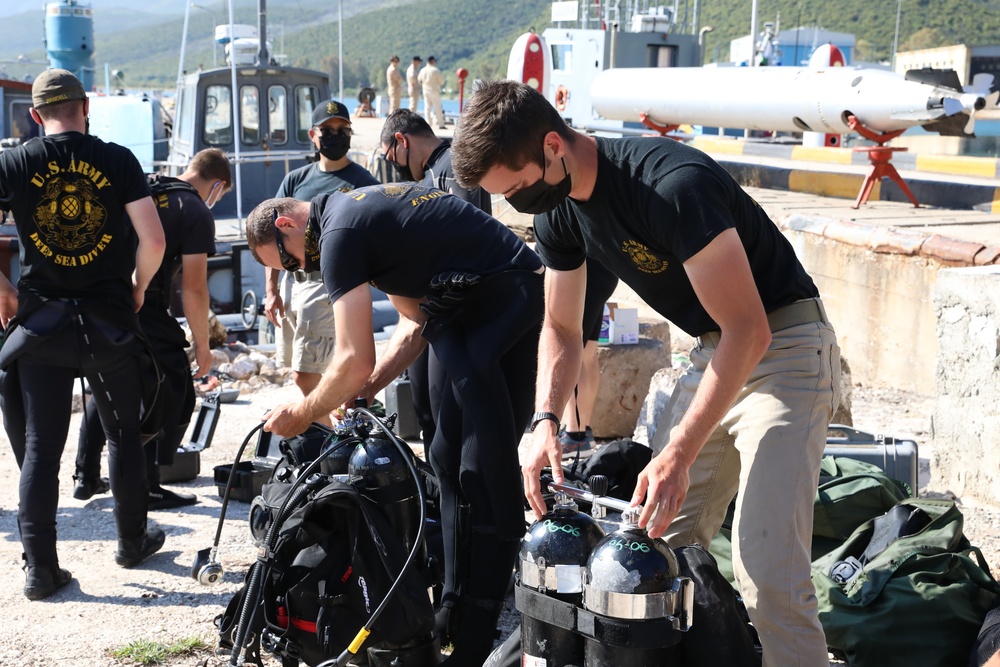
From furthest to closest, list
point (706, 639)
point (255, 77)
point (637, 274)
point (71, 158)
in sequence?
point (255, 77)
point (71, 158)
point (637, 274)
point (706, 639)

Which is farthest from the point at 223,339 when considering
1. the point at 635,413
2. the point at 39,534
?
the point at 39,534

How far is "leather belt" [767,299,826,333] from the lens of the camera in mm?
2791

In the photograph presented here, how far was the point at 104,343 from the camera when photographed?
13.9 ft

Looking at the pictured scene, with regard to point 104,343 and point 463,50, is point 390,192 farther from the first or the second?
point 463,50

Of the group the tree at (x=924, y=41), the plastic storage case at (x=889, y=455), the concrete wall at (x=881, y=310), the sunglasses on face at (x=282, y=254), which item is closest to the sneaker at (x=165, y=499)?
the sunglasses on face at (x=282, y=254)

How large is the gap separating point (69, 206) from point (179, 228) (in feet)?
3.17

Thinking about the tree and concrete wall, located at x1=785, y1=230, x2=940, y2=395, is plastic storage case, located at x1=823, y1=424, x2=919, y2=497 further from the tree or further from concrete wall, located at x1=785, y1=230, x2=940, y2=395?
the tree

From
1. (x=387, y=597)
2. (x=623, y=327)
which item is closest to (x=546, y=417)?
(x=387, y=597)

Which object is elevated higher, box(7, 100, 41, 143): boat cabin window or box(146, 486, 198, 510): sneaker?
box(7, 100, 41, 143): boat cabin window

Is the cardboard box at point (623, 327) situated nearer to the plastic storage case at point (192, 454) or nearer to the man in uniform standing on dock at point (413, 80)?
the plastic storage case at point (192, 454)

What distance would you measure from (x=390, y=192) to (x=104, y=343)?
1413 millimetres

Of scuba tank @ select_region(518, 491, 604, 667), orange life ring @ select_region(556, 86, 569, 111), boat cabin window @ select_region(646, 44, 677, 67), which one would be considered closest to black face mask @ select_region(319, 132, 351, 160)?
scuba tank @ select_region(518, 491, 604, 667)

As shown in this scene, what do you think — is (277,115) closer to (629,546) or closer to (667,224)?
(667,224)

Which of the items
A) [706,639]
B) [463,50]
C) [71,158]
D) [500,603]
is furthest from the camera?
[463,50]
